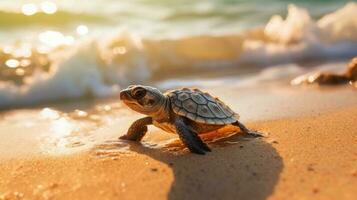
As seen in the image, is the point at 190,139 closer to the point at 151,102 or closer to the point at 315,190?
the point at 151,102

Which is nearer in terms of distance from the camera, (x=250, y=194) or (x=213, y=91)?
(x=250, y=194)

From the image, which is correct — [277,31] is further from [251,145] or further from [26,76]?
[251,145]

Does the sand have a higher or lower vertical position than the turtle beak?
lower

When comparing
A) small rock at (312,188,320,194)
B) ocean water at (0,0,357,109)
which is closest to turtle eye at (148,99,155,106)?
small rock at (312,188,320,194)

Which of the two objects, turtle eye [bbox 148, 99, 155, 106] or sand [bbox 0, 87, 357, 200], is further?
turtle eye [bbox 148, 99, 155, 106]

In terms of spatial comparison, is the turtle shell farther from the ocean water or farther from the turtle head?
the ocean water

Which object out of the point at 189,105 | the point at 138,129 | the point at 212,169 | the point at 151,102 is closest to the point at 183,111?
Result: the point at 189,105

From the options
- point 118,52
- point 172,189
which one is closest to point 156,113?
point 172,189
